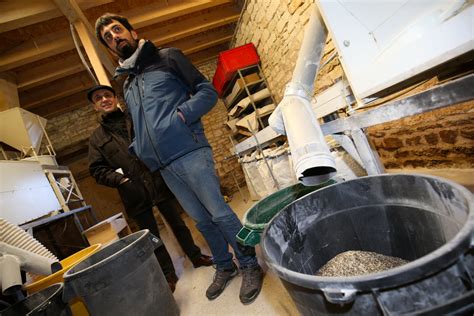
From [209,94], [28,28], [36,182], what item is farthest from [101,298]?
[28,28]

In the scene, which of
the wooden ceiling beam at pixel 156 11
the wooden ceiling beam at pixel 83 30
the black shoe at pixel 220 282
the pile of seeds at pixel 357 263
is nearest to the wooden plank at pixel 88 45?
the wooden ceiling beam at pixel 83 30

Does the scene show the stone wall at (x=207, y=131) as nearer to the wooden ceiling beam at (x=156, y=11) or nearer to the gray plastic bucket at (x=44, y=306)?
the wooden ceiling beam at (x=156, y=11)

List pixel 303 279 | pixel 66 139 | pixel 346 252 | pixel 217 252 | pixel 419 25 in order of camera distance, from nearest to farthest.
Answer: pixel 303 279
pixel 419 25
pixel 346 252
pixel 217 252
pixel 66 139

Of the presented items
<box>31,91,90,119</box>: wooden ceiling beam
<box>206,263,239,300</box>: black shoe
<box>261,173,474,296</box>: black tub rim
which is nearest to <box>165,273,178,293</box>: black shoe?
<box>206,263,239,300</box>: black shoe

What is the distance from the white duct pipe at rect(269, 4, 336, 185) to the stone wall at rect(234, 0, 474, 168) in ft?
2.57

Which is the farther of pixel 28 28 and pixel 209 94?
pixel 28 28

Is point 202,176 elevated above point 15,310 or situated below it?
above

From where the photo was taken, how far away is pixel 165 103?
1431 millimetres

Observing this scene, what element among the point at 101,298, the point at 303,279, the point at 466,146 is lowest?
the point at 466,146

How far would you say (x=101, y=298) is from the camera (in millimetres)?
1073

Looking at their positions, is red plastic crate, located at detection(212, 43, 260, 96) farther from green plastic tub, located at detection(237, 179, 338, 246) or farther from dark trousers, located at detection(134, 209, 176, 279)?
green plastic tub, located at detection(237, 179, 338, 246)

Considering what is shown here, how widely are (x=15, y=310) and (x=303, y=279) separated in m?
1.30

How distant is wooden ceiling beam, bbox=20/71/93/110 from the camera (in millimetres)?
4324

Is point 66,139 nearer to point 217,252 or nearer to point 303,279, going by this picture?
point 217,252
